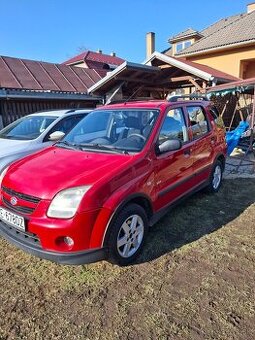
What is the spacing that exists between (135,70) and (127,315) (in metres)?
10.8

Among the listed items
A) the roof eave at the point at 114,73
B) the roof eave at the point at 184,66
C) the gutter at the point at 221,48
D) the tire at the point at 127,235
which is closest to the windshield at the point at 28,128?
the tire at the point at 127,235

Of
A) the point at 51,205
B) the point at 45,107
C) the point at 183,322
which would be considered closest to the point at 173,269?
the point at 183,322

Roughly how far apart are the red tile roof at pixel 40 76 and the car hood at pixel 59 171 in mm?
10211

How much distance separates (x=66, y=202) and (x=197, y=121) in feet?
9.89

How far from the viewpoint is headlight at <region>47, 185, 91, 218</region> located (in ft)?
9.03

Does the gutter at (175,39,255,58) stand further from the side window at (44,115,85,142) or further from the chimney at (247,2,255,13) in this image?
the side window at (44,115,85,142)

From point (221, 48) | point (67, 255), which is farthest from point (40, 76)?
point (67, 255)

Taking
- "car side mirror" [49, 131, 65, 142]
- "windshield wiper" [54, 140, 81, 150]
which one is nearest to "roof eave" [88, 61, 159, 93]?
"car side mirror" [49, 131, 65, 142]

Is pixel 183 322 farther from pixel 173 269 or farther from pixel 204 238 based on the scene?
pixel 204 238

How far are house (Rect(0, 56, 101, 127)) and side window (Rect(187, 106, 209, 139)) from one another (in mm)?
9019

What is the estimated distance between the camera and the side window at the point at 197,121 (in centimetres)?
→ 468

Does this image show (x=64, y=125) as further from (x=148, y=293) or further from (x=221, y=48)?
(x=221, y=48)

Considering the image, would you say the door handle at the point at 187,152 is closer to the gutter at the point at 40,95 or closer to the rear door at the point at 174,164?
the rear door at the point at 174,164

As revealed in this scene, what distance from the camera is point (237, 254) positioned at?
354cm
